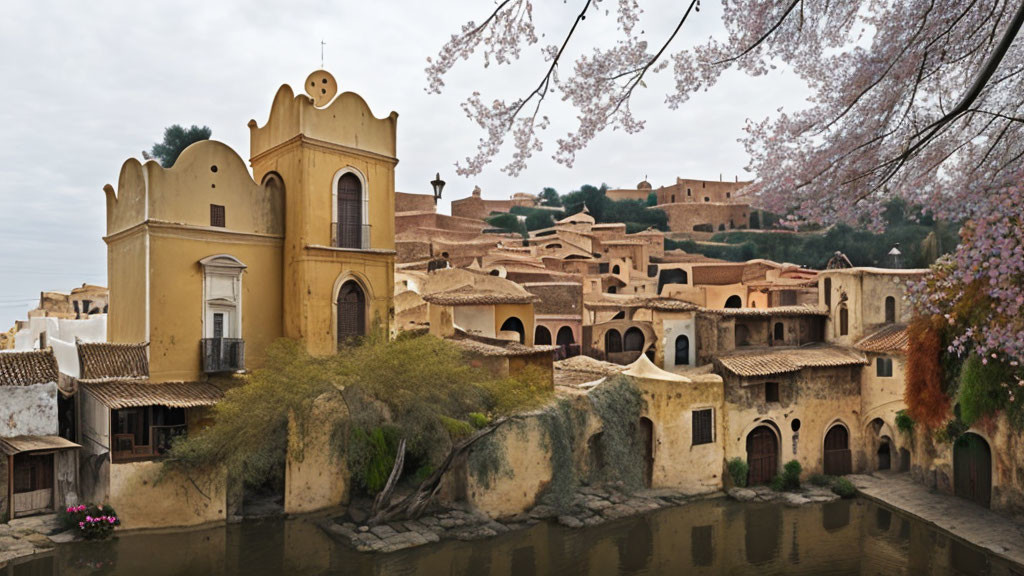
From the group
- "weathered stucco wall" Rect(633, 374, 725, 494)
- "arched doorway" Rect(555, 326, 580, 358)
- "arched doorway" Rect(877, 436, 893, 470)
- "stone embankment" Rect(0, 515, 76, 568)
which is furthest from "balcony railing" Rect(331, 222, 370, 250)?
"arched doorway" Rect(877, 436, 893, 470)

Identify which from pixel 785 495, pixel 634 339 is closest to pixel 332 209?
pixel 785 495

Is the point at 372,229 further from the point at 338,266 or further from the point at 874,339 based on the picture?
the point at 874,339

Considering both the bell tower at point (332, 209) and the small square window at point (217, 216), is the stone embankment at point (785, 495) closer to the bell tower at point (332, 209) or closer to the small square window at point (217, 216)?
the bell tower at point (332, 209)

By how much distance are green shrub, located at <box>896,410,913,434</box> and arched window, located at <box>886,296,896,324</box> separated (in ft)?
11.0

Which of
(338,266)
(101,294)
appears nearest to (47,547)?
(338,266)

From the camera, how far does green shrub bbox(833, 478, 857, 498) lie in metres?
20.1

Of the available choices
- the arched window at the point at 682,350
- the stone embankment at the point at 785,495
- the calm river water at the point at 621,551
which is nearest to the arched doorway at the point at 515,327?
the arched window at the point at 682,350

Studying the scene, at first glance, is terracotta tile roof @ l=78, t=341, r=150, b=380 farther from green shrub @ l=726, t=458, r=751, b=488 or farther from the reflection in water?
green shrub @ l=726, t=458, r=751, b=488

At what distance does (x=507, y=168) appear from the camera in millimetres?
5676

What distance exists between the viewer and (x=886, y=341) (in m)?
21.5

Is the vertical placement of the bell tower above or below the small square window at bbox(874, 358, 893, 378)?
above

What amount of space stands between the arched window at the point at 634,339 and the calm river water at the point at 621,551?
9.88 m

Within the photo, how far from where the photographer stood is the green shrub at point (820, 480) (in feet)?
68.6

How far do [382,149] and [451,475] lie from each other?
27.1 ft
